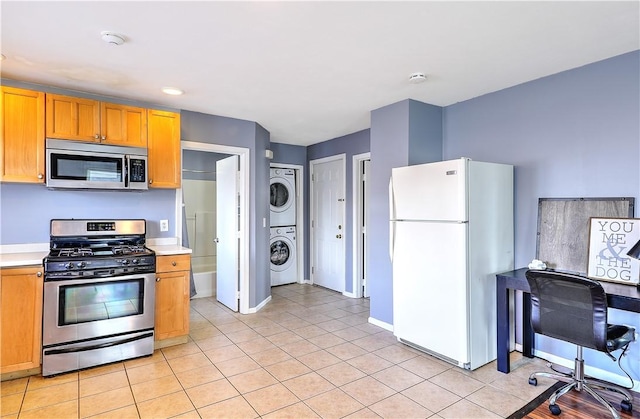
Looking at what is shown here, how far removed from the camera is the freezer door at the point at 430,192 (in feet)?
9.02

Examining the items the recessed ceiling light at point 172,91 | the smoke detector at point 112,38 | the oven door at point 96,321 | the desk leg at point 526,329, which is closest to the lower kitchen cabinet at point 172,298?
the oven door at point 96,321

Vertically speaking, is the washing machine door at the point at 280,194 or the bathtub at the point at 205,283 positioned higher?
the washing machine door at the point at 280,194

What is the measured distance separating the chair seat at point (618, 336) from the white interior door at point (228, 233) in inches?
139

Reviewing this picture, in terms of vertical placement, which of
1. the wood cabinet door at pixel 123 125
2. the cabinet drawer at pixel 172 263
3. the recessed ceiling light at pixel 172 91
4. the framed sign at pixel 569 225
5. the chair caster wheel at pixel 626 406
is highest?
the recessed ceiling light at pixel 172 91

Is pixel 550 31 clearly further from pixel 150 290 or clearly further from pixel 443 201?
pixel 150 290

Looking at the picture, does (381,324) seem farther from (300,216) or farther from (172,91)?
(172,91)

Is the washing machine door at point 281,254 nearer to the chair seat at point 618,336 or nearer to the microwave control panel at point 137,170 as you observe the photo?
the microwave control panel at point 137,170

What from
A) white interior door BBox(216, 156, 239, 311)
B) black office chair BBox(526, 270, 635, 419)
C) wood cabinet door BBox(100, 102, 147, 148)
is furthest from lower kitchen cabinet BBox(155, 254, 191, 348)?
black office chair BBox(526, 270, 635, 419)

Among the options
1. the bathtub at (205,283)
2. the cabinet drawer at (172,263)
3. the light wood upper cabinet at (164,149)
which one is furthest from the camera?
the bathtub at (205,283)

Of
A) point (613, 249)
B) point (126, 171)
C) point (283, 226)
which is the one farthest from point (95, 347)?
point (613, 249)

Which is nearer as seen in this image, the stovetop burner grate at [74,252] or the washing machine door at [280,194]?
the stovetop burner grate at [74,252]

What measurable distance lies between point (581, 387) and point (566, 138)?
186cm

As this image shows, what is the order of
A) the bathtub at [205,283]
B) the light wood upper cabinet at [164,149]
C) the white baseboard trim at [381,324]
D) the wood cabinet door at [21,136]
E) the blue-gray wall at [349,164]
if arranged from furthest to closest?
the bathtub at [205,283] < the blue-gray wall at [349,164] < the white baseboard trim at [381,324] < the light wood upper cabinet at [164,149] < the wood cabinet door at [21,136]

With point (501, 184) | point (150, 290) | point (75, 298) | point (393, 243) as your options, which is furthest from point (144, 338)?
point (501, 184)
